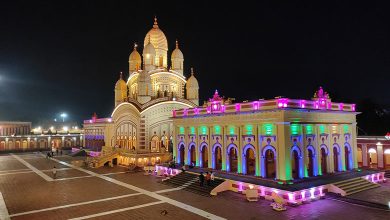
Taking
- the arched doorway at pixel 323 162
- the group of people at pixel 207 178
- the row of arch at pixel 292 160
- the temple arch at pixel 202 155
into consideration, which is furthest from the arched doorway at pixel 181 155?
the arched doorway at pixel 323 162

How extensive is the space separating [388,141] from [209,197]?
21.9 m

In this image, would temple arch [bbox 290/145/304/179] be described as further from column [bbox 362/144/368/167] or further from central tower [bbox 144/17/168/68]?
central tower [bbox 144/17/168/68]

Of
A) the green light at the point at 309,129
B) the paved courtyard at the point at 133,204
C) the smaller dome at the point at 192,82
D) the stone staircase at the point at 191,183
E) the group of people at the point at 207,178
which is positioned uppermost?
the smaller dome at the point at 192,82

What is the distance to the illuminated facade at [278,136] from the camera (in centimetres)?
2466

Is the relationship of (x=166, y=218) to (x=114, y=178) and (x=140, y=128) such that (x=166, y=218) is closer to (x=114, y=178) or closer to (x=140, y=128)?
(x=114, y=178)

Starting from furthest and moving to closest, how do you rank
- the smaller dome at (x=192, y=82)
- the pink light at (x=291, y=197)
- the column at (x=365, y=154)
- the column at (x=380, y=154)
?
the smaller dome at (x=192, y=82) → the column at (x=365, y=154) → the column at (x=380, y=154) → the pink light at (x=291, y=197)

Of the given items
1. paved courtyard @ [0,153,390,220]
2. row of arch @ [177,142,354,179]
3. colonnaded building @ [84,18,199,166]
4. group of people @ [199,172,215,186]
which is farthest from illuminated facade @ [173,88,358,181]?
colonnaded building @ [84,18,199,166]

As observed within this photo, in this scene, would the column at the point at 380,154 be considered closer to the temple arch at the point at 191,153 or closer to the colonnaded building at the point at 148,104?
the temple arch at the point at 191,153

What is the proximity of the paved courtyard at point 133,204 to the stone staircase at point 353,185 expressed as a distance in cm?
89

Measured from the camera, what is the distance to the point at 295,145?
25078 mm

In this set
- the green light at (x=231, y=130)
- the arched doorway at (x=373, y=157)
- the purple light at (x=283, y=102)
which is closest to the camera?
the purple light at (x=283, y=102)

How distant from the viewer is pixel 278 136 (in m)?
24.5

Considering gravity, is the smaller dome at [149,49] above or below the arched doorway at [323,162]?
above

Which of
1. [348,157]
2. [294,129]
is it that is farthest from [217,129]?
[348,157]
